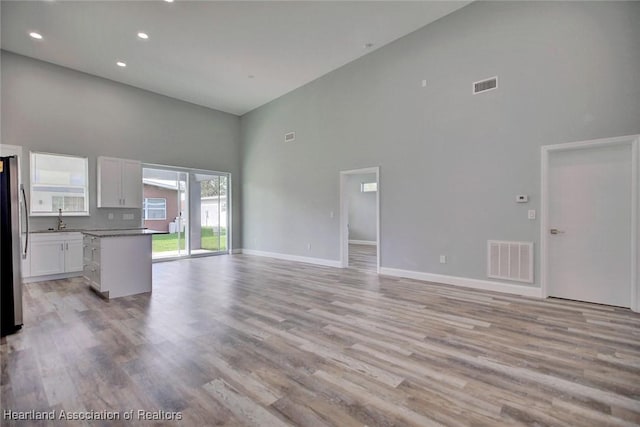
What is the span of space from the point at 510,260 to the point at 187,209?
7.65 meters

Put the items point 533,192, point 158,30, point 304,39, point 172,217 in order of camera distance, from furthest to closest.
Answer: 1. point 172,217
2. point 304,39
3. point 158,30
4. point 533,192

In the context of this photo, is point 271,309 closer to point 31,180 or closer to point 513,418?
point 513,418

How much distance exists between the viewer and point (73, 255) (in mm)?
5824

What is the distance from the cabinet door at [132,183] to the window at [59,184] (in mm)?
692

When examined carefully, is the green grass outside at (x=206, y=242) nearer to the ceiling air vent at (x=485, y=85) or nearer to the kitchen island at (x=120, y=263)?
the kitchen island at (x=120, y=263)

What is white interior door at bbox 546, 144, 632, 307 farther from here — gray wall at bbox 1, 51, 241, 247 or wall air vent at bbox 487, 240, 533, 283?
gray wall at bbox 1, 51, 241, 247

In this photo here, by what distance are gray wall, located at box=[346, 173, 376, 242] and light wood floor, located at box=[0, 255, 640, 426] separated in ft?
22.6

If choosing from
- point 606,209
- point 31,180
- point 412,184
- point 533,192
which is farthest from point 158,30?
point 606,209

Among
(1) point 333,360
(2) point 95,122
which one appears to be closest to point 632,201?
(1) point 333,360

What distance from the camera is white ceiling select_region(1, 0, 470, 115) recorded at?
4.43 meters

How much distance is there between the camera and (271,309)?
3752 mm

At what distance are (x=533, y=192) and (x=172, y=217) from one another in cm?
820

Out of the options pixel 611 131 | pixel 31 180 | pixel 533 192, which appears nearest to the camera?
pixel 611 131

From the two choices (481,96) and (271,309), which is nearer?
(271,309)
